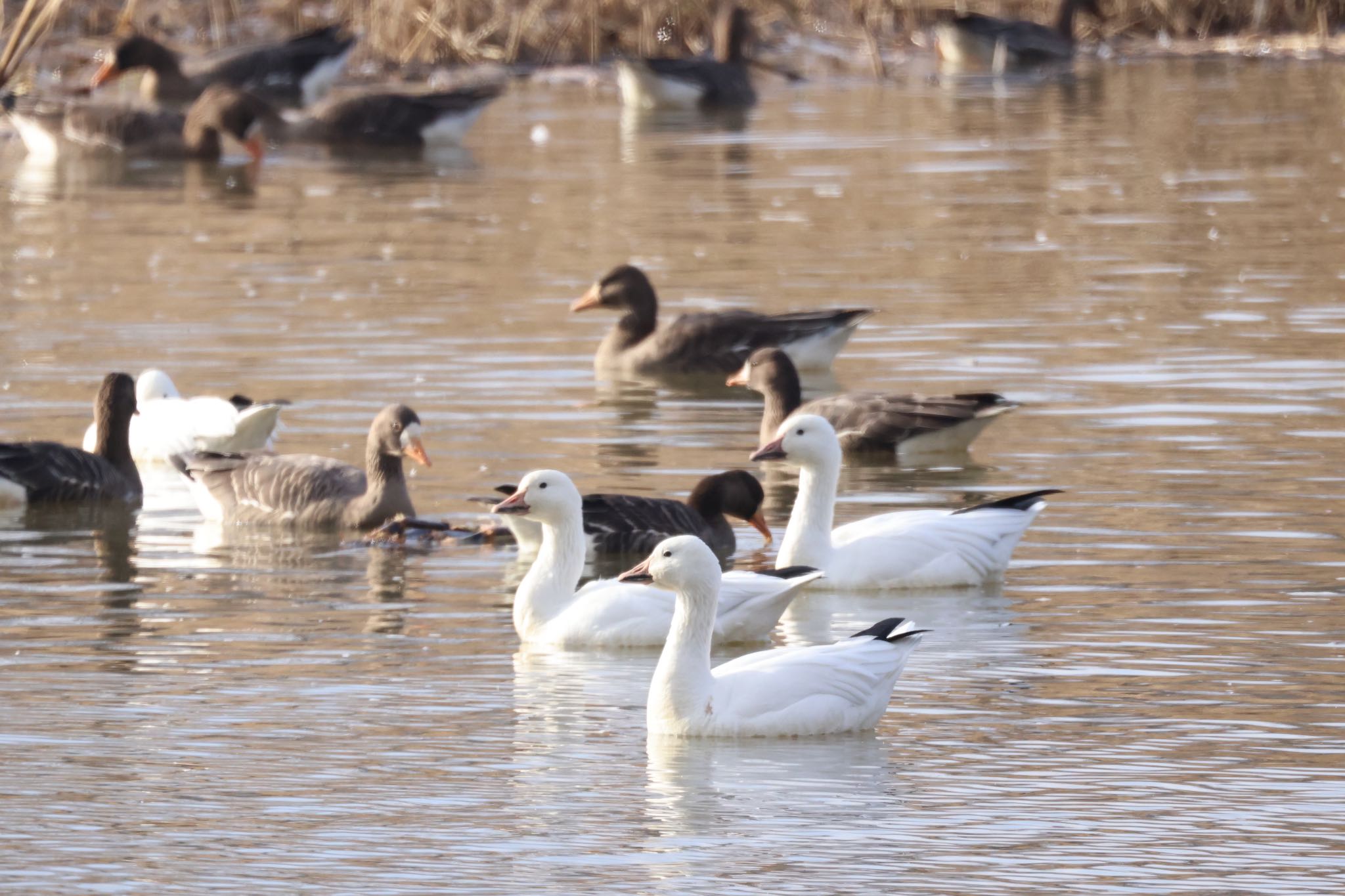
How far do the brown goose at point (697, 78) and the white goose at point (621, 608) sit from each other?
2392 centimetres

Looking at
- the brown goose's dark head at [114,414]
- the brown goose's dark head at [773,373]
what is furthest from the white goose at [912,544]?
the brown goose's dark head at [114,414]

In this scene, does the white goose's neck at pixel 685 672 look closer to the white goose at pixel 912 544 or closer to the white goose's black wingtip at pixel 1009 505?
the white goose at pixel 912 544

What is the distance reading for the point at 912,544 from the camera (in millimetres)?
10375

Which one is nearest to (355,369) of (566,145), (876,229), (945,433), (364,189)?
(945,433)

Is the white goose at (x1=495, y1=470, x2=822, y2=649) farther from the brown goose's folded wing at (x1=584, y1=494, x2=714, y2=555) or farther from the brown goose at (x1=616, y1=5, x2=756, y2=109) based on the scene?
the brown goose at (x1=616, y1=5, x2=756, y2=109)

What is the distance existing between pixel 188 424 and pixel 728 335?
4.08 meters

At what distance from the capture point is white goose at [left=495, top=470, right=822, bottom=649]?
9.39 metres

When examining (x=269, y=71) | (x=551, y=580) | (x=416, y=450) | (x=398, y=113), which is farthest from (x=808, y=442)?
(x=269, y=71)

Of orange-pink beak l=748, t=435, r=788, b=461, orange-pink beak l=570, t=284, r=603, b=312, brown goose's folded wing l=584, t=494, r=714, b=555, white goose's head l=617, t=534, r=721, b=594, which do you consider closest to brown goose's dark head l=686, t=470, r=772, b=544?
brown goose's folded wing l=584, t=494, r=714, b=555

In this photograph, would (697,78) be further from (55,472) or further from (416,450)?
(416,450)

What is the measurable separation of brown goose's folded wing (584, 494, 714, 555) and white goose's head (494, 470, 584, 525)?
3.31 feet

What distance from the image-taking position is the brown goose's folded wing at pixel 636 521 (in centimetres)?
1102

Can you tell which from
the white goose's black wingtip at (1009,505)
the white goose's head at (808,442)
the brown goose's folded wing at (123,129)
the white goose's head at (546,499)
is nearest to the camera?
the white goose's head at (546,499)

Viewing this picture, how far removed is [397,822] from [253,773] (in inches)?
27.4
